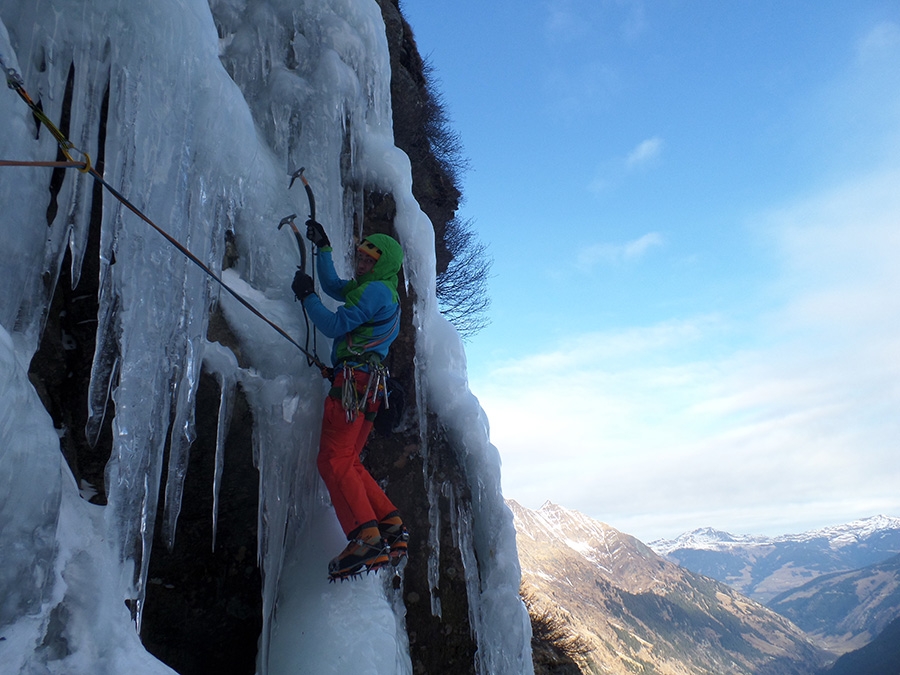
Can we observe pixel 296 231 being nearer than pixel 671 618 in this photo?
Yes

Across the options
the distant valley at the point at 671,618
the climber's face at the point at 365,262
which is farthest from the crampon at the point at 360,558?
the distant valley at the point at 671,618

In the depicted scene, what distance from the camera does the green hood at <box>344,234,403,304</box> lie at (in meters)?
3.26

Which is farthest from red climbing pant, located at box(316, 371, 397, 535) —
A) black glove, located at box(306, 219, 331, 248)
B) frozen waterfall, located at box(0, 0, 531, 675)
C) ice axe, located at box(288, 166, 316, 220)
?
ice axe, located at box(288, 166, 316, 220)

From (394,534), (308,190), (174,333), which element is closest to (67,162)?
(174,333)

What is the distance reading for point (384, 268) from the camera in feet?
10.8

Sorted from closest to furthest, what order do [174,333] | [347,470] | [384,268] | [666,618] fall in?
1. [174,333]
2. [347,470]
3. [384,268]
4. [666,618]

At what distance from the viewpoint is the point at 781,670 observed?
4958 inches

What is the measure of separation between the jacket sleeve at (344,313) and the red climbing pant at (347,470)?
242 millimetres

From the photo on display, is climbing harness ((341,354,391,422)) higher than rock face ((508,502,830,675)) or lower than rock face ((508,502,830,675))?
higher

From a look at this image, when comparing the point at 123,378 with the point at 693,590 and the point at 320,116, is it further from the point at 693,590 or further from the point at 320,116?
the point at 693,590

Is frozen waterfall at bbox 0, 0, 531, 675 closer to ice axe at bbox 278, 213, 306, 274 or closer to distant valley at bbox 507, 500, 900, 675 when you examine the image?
ice axe at bbox 278, 213, 306, 274

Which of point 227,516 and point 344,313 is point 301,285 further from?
point 227,516

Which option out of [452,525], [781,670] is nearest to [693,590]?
[781,670]

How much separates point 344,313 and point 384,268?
39cm
